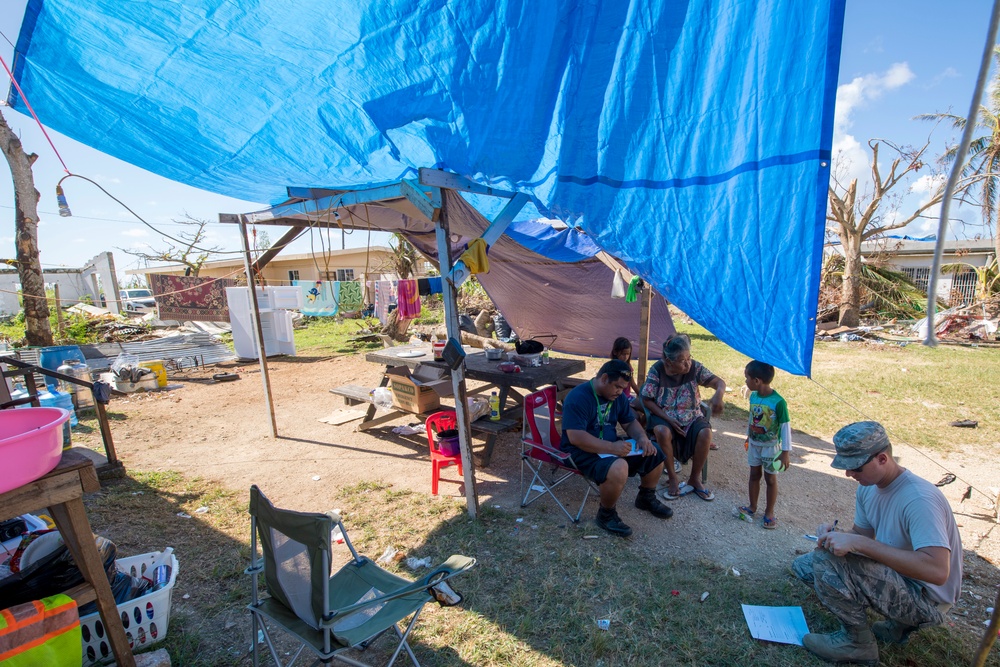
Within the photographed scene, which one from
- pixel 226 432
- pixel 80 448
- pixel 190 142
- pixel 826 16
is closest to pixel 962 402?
pixel 826 16

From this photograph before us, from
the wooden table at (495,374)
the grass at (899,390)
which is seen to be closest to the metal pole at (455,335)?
the wooden table at (495,374)

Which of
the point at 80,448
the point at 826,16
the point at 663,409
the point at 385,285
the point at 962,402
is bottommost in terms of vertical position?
the point at 962,402

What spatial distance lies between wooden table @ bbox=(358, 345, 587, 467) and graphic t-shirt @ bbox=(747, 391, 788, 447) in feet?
6.74

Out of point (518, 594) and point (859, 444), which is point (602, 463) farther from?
point (859, 444)

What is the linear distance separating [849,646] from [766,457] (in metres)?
1.44

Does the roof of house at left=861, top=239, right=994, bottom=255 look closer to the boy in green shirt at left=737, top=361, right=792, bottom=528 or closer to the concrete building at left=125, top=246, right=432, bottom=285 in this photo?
the boy in green shirt at left=737, top=361, right=792, bottom=528

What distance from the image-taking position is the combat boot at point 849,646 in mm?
2322

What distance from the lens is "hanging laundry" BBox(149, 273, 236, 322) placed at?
11.9m

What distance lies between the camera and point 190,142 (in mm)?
3227

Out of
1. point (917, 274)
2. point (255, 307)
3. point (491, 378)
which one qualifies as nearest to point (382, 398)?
point (491, 378)

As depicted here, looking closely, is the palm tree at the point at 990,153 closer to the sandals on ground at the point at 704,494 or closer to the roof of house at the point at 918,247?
the roof of house at the point at 918,247

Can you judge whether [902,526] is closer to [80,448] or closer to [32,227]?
[80,448]

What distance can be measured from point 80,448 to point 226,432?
4.83 ft

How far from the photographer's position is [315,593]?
2.00m
